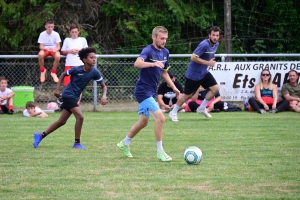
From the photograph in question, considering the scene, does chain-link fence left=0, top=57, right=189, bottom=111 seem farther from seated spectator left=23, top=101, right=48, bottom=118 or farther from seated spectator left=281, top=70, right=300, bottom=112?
seated spectator left=281, top=70, right=300, bottom=112

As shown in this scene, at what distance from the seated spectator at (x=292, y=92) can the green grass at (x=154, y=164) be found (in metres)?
2.74

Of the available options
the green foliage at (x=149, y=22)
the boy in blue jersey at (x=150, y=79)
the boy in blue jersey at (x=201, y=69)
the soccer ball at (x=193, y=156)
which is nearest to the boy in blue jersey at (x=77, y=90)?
the boy in blue jersey at (x=150, y=79)

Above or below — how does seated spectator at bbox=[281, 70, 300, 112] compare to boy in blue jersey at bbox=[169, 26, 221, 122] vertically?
below

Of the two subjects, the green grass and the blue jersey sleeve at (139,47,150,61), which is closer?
the green grass

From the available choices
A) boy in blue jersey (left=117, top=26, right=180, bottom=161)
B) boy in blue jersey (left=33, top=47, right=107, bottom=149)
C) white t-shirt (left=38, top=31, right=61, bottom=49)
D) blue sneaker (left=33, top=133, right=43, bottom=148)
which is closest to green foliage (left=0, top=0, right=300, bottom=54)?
white t-shirt (left=38, top=31, right=61, bottom=49)

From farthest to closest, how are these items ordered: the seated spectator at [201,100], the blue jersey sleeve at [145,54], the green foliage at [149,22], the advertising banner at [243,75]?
the green foliage at [149,22] → the advertising banner at [243,75] → the seated spectator at [201,100] → the blue jersey sleeve at [145,54]

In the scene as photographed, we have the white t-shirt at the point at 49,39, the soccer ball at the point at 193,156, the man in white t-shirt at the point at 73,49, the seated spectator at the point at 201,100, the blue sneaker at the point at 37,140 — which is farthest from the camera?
the seated spectator at the point at 201,100

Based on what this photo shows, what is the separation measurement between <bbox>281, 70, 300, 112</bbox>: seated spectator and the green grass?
274 centimetres

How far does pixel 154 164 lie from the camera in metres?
8.75

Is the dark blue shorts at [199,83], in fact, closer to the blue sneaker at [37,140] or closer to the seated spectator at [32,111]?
the seated spectator at [32,111]

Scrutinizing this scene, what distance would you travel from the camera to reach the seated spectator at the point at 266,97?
17.0 meters

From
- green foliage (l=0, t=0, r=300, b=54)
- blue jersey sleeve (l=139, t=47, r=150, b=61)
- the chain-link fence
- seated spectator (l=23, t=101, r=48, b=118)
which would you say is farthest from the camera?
green foliage (l=0, t=0, r=300, b=54)

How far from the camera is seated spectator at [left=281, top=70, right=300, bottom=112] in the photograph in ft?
55.9

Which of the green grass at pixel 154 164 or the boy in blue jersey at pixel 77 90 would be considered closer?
the green grass at pixel 154 164
